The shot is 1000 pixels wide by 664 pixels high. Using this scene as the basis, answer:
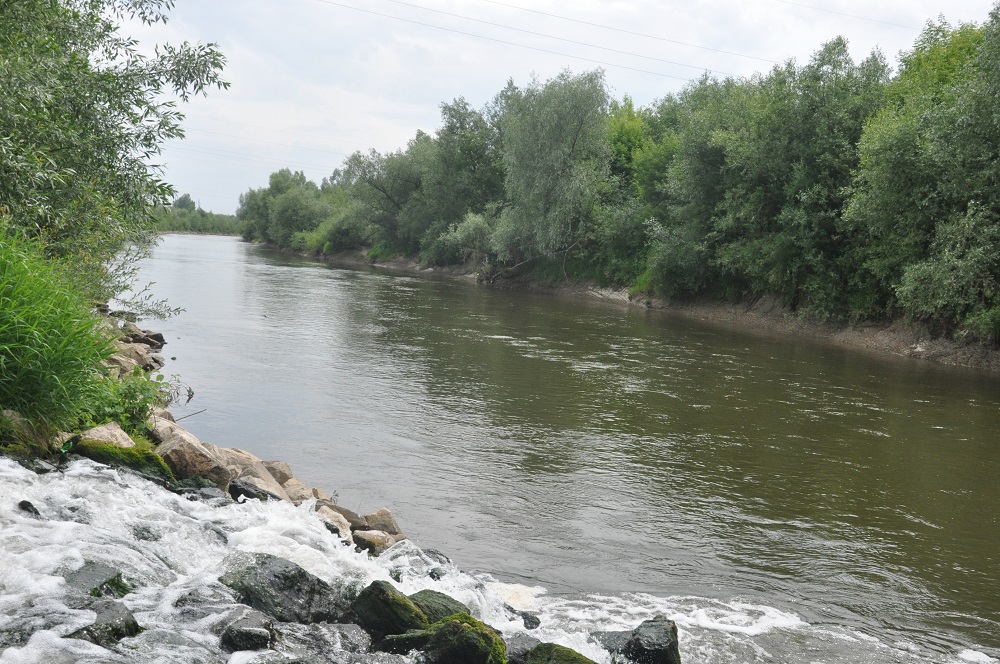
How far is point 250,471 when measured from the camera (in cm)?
998

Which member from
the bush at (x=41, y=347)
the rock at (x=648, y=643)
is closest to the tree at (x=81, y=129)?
the bush at (x=41, y=347)

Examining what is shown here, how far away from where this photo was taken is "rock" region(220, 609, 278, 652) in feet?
18.6

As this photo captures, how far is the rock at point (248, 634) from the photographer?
5.66m

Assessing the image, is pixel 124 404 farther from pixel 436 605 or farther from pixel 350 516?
pixel 436 605

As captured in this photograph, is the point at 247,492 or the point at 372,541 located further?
the point at 247,492

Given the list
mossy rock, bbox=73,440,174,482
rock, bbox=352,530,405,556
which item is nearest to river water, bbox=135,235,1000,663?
rock, bbox=352,530,405,556

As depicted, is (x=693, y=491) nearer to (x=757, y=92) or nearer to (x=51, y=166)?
(x=51, y=166)

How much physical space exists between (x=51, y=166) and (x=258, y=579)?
8455mm

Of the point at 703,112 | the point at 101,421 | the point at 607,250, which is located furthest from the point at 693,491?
the point at 607,250

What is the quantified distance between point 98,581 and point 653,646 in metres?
4.30

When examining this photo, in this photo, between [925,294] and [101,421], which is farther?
[925,294]

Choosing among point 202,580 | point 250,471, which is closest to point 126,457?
point 250,471

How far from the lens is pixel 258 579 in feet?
21.7

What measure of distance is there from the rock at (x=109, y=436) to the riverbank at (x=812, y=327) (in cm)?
2613
